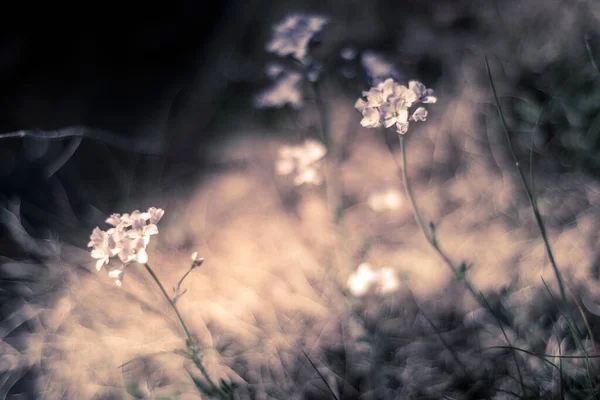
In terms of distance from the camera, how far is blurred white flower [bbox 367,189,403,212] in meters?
1.73

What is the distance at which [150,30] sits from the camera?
105 inches

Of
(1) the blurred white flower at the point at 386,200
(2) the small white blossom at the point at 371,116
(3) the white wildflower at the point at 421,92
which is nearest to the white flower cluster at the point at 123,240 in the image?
(2) the small white blossom at the point at 371,116

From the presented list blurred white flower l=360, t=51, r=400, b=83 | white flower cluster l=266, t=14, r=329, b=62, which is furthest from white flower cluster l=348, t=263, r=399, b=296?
white flower cluster l=266, t=14, r=329, b=62

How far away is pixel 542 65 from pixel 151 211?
4.91 feet

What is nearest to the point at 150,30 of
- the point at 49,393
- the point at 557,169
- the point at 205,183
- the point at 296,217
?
the point at 205,183

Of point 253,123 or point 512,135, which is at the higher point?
point 253,123

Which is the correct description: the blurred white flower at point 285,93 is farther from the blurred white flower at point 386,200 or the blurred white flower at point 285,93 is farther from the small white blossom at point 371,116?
the small white blossom at point 371,116

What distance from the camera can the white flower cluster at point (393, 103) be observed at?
0.97m

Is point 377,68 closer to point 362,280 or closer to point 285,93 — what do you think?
point 285,93

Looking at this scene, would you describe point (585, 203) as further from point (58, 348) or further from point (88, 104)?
point (88, 104)

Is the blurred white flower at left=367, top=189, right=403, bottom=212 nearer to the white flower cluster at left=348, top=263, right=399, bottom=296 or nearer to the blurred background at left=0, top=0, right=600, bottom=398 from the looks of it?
the blurred background at left=0, top=0, right=600, bottom=398

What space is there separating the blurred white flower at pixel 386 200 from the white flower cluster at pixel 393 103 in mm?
766

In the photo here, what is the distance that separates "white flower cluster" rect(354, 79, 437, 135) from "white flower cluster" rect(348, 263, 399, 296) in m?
0.60

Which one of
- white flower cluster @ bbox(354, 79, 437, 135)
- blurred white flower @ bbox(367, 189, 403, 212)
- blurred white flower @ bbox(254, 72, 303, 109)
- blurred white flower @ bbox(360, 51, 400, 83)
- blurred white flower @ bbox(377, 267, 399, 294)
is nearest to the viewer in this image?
white flower cluster @ bbox(354, 79, 437, 135)
